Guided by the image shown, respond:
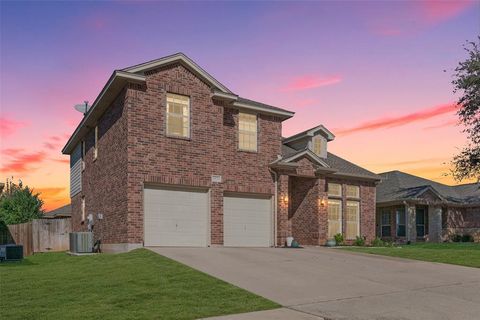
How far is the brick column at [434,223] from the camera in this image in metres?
37.3

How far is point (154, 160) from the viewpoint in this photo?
19.5 m

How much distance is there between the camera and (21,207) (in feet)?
138

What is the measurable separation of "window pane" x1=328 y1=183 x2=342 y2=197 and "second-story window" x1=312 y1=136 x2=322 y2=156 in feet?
7.58

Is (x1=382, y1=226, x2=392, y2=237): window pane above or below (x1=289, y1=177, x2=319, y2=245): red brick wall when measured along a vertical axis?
below

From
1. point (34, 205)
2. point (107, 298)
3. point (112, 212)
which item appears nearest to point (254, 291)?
point (107, 298)

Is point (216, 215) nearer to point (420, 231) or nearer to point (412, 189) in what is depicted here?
point (412, 189)

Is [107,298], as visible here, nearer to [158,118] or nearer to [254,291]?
[254,291]

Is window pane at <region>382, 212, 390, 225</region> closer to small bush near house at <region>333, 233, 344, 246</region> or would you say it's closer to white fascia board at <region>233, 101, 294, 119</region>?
small bush near house at <region>333, 233, 344, 246</region>

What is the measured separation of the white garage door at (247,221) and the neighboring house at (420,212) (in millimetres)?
13629

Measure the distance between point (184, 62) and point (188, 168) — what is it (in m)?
4.65

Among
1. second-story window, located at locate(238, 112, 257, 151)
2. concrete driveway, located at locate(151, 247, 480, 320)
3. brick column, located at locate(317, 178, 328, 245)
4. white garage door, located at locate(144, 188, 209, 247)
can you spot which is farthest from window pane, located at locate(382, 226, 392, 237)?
white garage door, located at locate(144, 188, 209, 247)

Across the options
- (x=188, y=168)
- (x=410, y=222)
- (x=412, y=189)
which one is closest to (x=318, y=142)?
(x=410, y=222)

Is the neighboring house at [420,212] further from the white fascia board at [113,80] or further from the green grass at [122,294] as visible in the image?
the green grass at [122,294]

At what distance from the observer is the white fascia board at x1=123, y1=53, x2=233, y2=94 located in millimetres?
19375
